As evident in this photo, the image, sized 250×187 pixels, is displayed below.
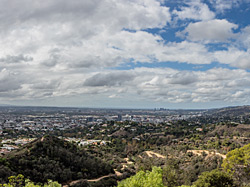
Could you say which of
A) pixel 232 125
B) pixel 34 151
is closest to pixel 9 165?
pixel 34 151

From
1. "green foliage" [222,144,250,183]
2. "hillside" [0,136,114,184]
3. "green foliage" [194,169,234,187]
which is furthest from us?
"hillside" [0,136,114,184]

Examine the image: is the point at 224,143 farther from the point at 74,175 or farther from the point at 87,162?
the point at 74,175

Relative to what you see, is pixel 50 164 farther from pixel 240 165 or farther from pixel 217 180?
pixel 240 165

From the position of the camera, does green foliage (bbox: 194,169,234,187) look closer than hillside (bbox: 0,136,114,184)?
Yes

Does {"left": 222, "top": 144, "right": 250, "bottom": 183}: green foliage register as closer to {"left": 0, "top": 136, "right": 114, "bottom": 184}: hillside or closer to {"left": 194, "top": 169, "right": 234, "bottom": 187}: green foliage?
{"left": 194, "top": 169, "right": 234, "bottom": 187}: green foliage

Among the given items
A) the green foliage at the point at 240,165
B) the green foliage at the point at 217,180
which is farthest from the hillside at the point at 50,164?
the green foliage at the point at 240,165

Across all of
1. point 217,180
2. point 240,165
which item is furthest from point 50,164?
point 240,165

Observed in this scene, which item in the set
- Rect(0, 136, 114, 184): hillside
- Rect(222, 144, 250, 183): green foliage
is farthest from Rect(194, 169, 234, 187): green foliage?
Rect(0, 136, 114, 184): hillside

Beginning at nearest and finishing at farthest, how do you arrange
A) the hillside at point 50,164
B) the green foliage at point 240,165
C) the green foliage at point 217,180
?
the green foliage at point 217,180, the green foliage at point 240,165, the hillside at point 50,164

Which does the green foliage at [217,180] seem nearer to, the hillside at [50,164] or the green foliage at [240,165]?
the green foliage at [240,165]
